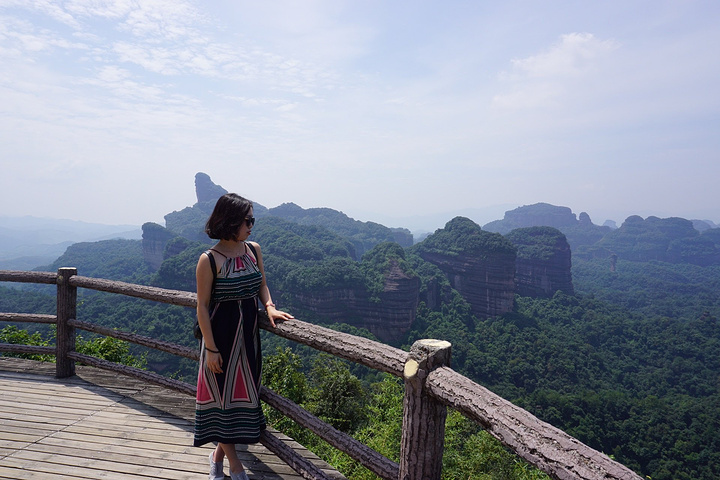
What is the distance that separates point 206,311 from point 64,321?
100 inches

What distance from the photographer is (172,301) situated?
315 cm

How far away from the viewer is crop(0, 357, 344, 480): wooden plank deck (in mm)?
2447

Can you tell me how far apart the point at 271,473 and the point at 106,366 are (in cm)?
233

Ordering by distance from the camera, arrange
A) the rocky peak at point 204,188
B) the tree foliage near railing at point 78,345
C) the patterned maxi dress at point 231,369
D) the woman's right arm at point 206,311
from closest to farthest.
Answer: the woman's right arm at point 206,311
the patterned maxi dress at point 231,369
the tree foliage near railing at point 78,345
the rocky peak at point 204,188

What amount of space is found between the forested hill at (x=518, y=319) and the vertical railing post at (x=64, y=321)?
31465mm

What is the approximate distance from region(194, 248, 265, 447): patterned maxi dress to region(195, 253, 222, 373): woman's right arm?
6 cm

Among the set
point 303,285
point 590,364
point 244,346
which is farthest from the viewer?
point 303,285

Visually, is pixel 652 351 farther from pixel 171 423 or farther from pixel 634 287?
pixel 171 423

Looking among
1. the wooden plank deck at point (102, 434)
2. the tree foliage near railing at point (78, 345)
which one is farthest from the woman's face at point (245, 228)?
the tree foliage near railing at point (78, 345)

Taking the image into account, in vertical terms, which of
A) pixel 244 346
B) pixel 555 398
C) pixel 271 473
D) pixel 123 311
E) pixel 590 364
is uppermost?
pixel 244 346

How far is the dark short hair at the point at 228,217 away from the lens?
221 centimetres

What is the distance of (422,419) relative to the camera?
1.81m

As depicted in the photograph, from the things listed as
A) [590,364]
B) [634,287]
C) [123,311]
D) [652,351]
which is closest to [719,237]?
[634,287]

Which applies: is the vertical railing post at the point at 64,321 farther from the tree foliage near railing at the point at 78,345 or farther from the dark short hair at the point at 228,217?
the tree foliage near railing at the point at 78,345
